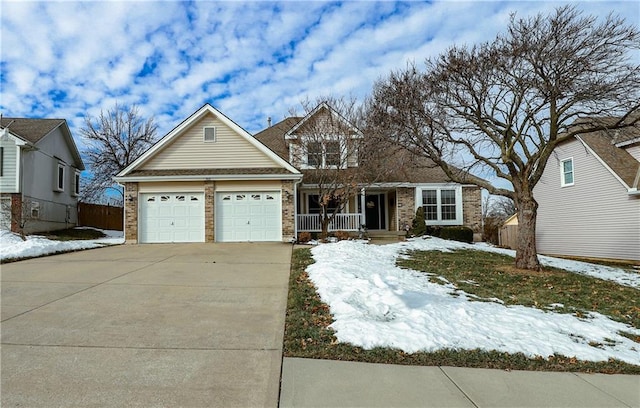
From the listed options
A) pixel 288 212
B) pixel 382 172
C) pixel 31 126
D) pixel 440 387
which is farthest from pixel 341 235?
pixel 31 126

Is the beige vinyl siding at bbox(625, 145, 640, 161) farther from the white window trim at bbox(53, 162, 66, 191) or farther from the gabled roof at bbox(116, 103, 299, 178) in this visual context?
the white window trim at bbox(53, 162, 66, 191)

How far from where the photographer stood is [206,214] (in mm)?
15297

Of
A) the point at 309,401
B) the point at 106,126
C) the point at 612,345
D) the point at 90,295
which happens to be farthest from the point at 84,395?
the point at 106,126

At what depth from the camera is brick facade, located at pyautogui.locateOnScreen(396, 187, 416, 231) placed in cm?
1950

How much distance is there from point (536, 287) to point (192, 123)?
1418cm

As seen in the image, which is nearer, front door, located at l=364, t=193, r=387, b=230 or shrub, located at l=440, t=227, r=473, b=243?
shrub, located at l=440, t=227, r=473, b=243

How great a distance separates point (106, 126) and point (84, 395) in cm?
2817

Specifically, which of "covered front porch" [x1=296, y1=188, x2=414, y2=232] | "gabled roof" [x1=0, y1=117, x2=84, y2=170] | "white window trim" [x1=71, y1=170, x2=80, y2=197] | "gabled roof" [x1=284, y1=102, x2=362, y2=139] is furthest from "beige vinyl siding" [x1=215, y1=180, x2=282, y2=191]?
"white window trim" [x1=71, y1=170, x2=80, y2=197]

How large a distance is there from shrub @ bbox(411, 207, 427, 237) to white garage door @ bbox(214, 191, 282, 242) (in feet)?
22.2

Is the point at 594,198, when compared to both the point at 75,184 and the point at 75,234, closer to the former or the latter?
the point at 75,234

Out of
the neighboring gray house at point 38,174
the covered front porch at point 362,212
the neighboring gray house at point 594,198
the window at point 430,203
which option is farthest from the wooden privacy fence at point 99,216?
the neighboring gray house at point 594,198

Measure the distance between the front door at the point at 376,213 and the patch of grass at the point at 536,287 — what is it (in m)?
10.3

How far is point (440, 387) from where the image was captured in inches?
138

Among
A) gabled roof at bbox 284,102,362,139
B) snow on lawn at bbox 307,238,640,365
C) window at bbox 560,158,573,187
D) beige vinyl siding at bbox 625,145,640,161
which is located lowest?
snow on lawn at bbox 307,238,640,365
